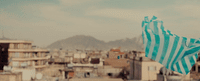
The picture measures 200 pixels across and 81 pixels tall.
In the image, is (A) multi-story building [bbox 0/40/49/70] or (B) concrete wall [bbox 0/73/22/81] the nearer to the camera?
(B) concrete wall [bbox 0/73/22/81]

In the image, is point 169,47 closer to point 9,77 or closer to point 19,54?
point 9,77

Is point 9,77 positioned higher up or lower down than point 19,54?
lower down

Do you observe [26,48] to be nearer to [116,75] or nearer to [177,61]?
[116,75]

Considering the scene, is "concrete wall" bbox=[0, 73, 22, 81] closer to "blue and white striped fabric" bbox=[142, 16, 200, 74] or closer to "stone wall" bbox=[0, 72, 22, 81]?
"stone wall" bbox=[0, 72, 22, 81]

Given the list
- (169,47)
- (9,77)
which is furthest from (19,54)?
(169,47)

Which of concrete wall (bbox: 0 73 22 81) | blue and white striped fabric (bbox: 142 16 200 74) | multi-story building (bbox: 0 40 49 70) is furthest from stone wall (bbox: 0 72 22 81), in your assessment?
multi-story building (bbox: 0 40 49 70)

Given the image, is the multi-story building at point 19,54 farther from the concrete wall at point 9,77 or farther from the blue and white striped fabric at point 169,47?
the blue and white striped fabric at point 169,47
